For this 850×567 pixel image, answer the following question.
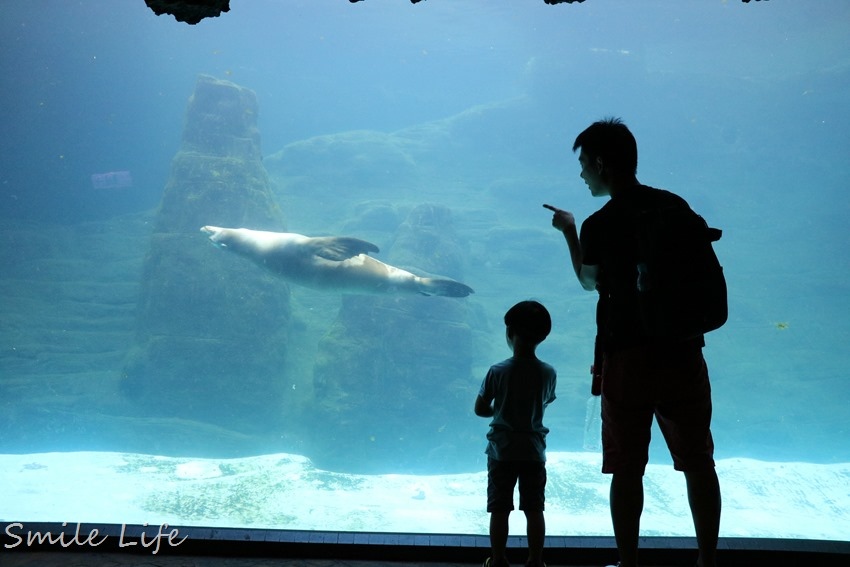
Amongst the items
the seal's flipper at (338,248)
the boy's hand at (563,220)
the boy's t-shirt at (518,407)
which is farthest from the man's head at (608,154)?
the seal's flipper at (338,248)

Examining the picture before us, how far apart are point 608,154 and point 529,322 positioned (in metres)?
0.65

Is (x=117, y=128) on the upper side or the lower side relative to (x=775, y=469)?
upper

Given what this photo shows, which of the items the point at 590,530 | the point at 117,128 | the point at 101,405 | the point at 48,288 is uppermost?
the point at 117,128

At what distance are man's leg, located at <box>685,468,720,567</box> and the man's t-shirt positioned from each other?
1.37 feet

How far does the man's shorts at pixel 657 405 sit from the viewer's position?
5.72ft

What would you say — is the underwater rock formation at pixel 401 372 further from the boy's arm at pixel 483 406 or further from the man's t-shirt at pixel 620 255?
the man's t-shirt at pixel 620 255

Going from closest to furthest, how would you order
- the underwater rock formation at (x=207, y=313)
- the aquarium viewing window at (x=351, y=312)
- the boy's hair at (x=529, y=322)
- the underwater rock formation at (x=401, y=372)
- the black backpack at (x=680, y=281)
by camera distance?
the black backpack at (x=680, y=281) → the boy's hair at (x=529, y=322) → the aquarium viewing window at (x=351, y=312) → the underwater rock formation at (x=207, y=313) → the underwater rock formation at (x=401, y=372)

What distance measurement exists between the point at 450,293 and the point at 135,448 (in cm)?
1269

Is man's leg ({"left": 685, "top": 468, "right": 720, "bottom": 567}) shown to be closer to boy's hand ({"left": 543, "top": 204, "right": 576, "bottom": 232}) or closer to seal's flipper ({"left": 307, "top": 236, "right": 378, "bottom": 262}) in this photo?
boy's hand ({"left": 543, "top": 204, "right": 576, "bottom": 232})

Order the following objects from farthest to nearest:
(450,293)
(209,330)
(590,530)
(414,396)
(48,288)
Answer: (48,288) < (414,396) < (209,330) < (590,530) < (450,293)

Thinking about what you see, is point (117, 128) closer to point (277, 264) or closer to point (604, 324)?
point (277, 264)

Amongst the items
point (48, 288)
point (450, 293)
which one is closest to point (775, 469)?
point (450, 293)

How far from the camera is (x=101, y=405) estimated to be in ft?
61.2

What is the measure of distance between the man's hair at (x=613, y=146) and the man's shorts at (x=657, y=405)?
0.61 meters
